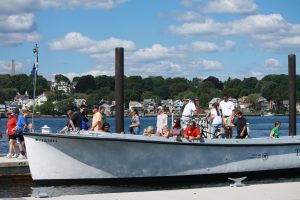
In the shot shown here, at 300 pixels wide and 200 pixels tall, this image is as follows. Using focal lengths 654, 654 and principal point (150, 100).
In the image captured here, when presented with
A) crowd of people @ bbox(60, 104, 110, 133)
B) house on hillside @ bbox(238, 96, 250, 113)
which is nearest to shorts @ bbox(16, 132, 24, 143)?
crowd of people @ bbox(60, 104, 110, 133)

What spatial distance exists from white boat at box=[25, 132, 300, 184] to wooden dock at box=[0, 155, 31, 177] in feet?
5.04

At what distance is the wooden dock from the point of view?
61.8ft

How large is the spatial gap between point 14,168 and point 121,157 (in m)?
3.53

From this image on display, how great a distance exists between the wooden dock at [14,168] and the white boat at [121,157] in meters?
1.54

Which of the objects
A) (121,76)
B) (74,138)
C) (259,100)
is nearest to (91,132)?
(74,138)

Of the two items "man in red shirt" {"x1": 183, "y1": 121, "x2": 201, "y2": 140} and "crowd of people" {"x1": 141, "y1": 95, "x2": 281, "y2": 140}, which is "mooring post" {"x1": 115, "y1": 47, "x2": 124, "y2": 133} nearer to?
"crowd of people" {"x1": 141, "y1": 95, "x2": 281, "y2": 140}

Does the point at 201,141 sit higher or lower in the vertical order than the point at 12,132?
lower

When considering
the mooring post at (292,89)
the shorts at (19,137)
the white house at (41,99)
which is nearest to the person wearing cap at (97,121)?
the shorts at (19,137)

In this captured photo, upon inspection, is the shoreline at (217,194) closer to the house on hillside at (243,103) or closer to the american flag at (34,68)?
the american flag at (34,68)

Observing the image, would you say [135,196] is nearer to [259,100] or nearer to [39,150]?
[39,150]

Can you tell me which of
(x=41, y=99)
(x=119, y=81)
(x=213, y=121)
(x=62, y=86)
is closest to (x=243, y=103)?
(x=41, y=99)

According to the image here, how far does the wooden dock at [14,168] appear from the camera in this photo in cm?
1884

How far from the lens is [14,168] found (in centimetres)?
1903

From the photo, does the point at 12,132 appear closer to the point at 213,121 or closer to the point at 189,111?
the point at 189,111
